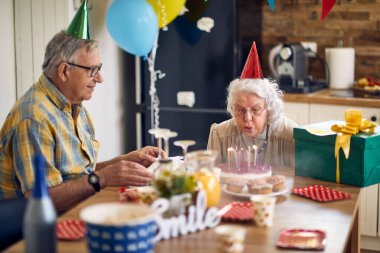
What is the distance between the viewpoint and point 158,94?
4.74 meters

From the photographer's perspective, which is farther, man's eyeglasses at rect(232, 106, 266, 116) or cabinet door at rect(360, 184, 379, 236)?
cabinet door at rect(360, 184, 379, 236)

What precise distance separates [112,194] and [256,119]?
87cm

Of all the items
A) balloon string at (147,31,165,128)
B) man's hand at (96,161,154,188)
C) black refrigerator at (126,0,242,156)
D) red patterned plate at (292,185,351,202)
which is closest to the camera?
red patterned plate at (292,185,351,202)

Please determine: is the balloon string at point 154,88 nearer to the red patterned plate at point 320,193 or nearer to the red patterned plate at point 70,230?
the red patterned plate at point 320,193

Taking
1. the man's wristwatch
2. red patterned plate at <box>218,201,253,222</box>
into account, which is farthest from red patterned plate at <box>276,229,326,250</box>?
the man's wristwatch

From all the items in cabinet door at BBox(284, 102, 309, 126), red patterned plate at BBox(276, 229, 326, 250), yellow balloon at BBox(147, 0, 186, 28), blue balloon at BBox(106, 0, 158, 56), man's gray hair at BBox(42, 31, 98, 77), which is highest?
yellow balloon at BBox(147, 0, 186, 28)

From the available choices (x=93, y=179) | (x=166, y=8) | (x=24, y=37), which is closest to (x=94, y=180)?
(x=93, y=179)

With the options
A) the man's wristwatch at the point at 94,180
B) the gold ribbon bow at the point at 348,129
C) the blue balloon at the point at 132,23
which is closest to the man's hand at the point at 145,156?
the man's wristwatch at the point at 94,180

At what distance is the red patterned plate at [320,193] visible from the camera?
2605 mm

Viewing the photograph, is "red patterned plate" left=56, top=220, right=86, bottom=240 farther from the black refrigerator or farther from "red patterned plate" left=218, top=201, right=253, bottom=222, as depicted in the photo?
the black refrigerator

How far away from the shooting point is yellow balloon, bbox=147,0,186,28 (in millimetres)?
4156

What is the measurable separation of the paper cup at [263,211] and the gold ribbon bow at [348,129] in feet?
2.18

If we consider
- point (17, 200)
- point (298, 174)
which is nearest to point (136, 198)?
point (17, 200)

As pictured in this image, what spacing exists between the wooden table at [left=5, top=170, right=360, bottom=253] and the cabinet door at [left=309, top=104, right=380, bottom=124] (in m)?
1.45
